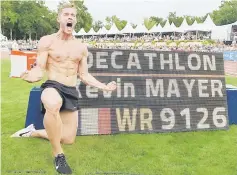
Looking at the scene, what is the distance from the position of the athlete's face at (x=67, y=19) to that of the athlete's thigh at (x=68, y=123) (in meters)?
0.97

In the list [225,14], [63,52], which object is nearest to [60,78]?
[63,52]

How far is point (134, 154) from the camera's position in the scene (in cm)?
488

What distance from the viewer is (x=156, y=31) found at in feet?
154

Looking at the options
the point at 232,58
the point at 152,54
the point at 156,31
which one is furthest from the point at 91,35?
the point at 152,54

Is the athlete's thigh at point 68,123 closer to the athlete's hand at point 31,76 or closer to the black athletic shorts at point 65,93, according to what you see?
the black athletic shorts at point 65,93

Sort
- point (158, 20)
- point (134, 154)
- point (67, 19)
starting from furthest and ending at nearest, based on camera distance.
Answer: point (158, 20) < point (134, 154) < point (67, 19)

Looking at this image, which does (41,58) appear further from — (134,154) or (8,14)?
(8,14)

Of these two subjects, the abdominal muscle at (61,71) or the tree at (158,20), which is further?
the tree at (158,20)

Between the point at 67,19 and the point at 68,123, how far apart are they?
1225 mm

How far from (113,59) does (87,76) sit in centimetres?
147

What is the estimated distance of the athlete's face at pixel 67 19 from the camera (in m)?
4.17

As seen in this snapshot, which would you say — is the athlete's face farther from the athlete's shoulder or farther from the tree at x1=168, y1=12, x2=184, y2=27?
the tree at x1=168, y1=12, x2=184, y2=27

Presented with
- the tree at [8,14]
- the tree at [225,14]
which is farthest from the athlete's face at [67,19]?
the tree at [225,14]

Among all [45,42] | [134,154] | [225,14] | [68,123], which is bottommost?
[134,154]
